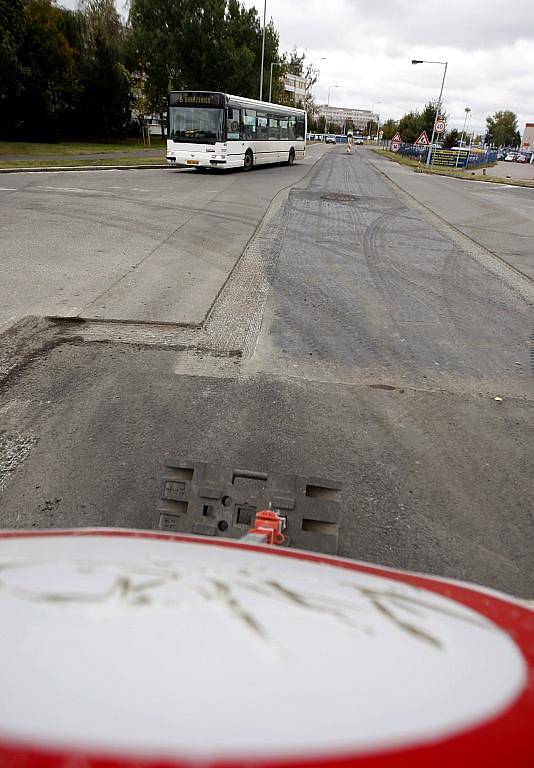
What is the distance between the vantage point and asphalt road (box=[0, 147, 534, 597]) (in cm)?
329

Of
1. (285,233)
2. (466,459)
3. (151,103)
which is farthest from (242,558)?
(151,103)

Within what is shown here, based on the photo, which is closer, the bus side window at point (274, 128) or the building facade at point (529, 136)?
the bus side window at point (274, 128)

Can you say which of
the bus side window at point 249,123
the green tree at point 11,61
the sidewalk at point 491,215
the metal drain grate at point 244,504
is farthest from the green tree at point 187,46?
the metal drain grate at point 244,504

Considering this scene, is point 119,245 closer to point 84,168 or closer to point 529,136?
point 84,168

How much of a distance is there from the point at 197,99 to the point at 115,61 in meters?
25.7

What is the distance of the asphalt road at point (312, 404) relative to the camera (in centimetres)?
329

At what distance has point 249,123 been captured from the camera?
79.5ft

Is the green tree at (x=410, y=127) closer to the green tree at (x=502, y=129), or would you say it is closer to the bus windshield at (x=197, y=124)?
Answer: the bus windshield at (x=197, y=124)

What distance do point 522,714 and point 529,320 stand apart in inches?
283

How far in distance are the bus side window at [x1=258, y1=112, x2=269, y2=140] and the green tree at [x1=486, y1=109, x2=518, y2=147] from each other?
137382 millimetres

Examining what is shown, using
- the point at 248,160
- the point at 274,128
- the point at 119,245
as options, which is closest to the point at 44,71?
the point at 274,128

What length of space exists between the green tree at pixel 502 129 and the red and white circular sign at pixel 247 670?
16379 cm

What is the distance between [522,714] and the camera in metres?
0.89

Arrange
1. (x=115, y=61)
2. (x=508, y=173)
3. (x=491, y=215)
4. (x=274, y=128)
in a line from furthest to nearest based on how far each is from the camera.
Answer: (x=508, y=173) < (x=115, y=61) < (x=274, y=128) < (x=491, y=215)
